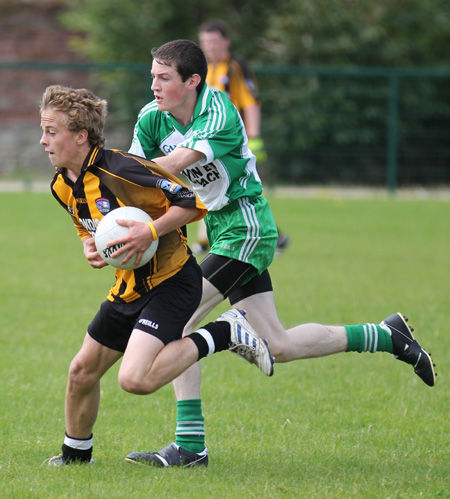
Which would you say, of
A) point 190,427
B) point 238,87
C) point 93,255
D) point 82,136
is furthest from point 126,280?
point 238,87

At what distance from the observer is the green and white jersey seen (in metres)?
4.72

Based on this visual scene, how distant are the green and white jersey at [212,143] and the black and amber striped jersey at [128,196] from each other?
1.64 ft

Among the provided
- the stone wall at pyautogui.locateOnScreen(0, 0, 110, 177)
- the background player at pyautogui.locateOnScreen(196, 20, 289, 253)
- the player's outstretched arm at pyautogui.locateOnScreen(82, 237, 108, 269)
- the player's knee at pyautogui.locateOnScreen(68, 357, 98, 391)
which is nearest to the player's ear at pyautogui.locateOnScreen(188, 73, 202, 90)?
the player's outstretched arm at pyautogui.locateOnScreen(82, 237, 108, 269)

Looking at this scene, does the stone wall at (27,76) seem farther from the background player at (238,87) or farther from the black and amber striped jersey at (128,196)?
the black and amber striped jersey at (128,196)

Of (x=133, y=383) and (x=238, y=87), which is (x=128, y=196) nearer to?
(x=133, y=383)

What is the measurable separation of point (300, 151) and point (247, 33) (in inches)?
182

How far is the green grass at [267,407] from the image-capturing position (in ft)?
13.5

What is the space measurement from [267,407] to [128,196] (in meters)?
1.94

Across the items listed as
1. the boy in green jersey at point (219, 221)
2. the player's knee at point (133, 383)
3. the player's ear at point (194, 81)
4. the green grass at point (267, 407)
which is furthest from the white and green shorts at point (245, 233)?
the player's knee at point (133, 383)

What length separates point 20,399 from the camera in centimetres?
560

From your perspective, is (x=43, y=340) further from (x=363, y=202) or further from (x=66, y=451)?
(x=363, y=202)

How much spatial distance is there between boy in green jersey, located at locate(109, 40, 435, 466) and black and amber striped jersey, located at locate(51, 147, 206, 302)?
364 mm

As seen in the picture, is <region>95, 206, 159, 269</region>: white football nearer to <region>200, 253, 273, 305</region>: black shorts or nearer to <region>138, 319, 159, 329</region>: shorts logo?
<region>138, 319, 159, 329</region>: shorts logo

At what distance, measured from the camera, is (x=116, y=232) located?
13.3ft
